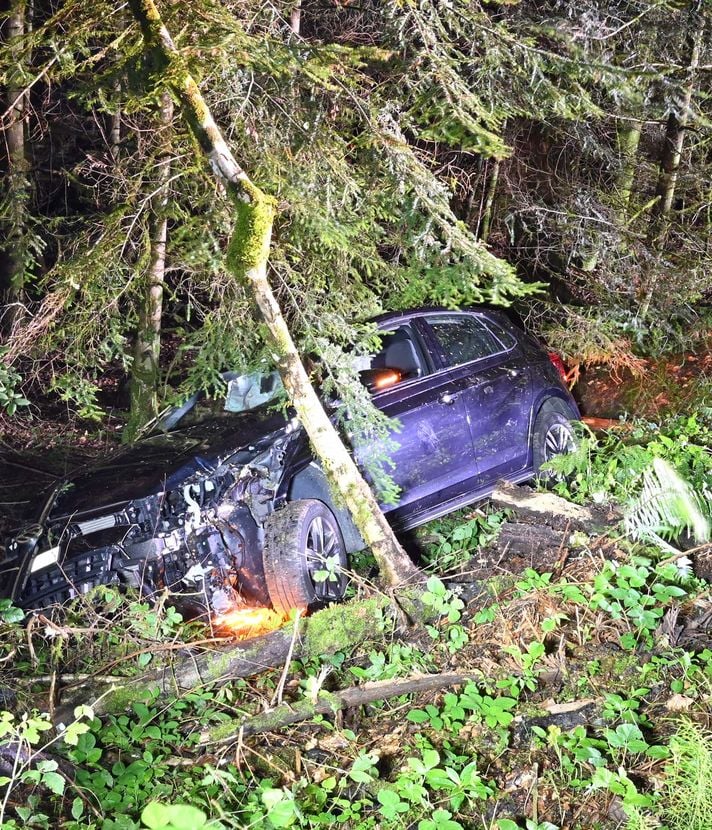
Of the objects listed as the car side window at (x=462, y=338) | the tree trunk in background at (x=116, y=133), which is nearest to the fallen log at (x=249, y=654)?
the car side window at (x=462, y=338)

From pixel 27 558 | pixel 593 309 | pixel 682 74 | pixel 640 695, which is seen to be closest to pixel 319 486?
pixel 27 558

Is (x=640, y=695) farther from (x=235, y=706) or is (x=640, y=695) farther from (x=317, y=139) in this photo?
(x=317, y=139)

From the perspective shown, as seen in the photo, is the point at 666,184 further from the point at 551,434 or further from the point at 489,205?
the point at 551,434

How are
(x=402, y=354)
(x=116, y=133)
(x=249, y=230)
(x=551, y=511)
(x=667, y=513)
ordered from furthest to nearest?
(x=116, y=133) → (x=402, y=354) → (x=551, y=511) → (x=667, y=513) → (x=249, y=230)

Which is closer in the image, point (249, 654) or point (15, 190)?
point (249, 654)

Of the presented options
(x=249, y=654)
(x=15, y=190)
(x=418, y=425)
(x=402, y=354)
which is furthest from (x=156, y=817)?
(x=15, y=190)

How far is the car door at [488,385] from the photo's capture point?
559 cm

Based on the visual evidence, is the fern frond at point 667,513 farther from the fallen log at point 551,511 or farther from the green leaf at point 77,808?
the green leaf at point 77,808

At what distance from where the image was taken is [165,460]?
4664 millimetres

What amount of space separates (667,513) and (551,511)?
2.49 ft

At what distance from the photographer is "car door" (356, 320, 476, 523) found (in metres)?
5.14

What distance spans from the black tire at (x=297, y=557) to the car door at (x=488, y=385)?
5.25 ft

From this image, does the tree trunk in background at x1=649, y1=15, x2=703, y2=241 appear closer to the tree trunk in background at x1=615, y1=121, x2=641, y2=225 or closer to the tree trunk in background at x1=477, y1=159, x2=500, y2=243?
the tree trunk in background at x1=615, y1=121, x2=641, y2=225

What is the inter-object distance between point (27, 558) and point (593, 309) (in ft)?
22.3
